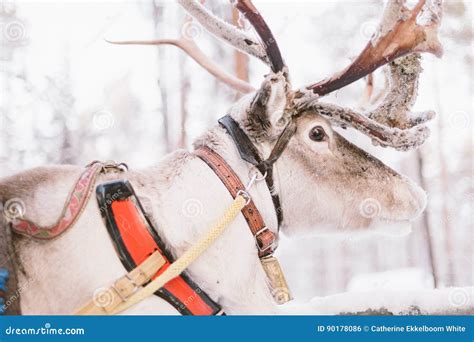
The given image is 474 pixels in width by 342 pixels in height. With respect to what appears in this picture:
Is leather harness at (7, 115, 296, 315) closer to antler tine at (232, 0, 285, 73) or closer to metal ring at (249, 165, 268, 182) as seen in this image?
metal ring at (249, 165, 268, 182)

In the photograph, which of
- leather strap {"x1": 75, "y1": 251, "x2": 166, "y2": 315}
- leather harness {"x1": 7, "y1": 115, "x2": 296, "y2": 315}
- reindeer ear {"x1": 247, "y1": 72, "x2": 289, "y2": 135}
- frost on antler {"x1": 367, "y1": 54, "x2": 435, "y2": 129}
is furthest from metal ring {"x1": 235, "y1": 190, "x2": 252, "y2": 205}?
frost on antler {"x1": 367, "y1": 54, "x2": 435, "y2": 129}

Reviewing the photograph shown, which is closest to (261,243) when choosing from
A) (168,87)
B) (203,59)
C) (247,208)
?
(247,208)

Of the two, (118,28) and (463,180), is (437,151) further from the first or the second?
(118,28)

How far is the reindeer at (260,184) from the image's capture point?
156 centimetres

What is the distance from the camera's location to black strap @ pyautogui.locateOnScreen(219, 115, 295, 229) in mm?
1714

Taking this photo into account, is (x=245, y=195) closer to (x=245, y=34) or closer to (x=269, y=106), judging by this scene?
(x=269, y=106)

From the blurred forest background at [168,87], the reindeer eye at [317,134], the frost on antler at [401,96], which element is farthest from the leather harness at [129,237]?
the blurred forest background at [168,87]

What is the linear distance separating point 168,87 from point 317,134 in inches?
47.0

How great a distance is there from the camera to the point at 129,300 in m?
1.52

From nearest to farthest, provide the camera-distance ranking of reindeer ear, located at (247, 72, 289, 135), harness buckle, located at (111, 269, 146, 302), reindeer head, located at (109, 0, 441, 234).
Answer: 1. harness buckle, located at (111, 269, 146, 302)
2. reindeer ear, located at (247, 72, 289, 135)
3. reindeer head, located at (109, 0, 441, 234)

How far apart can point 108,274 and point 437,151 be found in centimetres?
201

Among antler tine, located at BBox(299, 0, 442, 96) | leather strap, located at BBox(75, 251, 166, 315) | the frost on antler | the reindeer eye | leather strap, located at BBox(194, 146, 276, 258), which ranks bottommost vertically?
leather strap, located at BBox(75, 251, 166, 315)

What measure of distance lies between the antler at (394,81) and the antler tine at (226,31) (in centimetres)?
22

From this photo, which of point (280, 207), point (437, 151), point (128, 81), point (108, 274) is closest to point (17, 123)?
point (128, 81)
